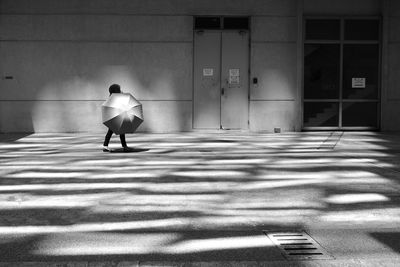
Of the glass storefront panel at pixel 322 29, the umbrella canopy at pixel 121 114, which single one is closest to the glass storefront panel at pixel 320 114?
the glass storefront panel at pixel 322 29

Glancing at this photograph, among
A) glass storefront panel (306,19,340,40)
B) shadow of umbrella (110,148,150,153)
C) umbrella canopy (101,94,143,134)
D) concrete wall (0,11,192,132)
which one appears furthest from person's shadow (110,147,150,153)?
glass storefront panel (306,19,340,40)

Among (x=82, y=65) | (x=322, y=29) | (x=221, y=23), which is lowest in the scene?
(x=82, y=65)

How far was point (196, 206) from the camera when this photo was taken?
26.1ft

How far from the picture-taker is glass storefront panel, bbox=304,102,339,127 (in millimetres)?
20578

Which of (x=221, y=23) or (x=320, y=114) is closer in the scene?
(x=221, y=23)

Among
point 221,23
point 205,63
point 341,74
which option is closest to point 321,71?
point 341,74

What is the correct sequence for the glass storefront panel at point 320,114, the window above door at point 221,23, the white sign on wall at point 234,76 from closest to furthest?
the window above door at point 221,23
the white sign on wall at point 234,76
the glass storefront panel at point 320,114

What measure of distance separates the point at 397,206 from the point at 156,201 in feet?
9.95

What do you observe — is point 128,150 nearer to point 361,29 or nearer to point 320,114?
point 320,114

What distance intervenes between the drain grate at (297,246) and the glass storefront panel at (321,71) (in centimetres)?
1438

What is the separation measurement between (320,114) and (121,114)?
361 inches

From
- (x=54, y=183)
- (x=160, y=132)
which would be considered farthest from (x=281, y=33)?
(x=54, y=183)

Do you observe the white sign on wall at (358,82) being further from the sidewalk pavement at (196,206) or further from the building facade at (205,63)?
the sidewalk pavement at (196,206)

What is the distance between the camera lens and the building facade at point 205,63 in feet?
65.2
